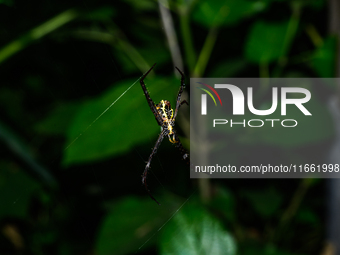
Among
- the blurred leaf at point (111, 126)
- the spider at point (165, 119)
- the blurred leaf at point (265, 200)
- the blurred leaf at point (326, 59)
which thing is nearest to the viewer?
the blurred leaf at point (111, 126)

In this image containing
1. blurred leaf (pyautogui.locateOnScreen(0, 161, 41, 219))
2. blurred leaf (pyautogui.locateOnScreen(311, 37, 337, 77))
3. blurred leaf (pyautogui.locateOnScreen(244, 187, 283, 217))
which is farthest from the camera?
blurred leaf (pyautogui.locateOnScreen(244, 187, 283, 217))

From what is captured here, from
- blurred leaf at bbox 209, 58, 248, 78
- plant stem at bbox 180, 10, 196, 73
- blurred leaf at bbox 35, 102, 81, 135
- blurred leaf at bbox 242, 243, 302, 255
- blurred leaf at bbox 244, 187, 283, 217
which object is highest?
plant stem at bbox 180, 10, 196, 73

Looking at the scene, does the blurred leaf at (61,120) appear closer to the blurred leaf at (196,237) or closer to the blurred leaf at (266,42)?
the blurred leaf at (196,237)

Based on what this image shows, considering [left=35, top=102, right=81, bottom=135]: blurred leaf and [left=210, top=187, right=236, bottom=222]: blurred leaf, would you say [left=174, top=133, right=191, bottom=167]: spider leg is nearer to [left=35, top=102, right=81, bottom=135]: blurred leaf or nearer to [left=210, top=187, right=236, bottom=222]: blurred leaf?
[left=210, top=187, right=236, bottom=222]: blurred leaf

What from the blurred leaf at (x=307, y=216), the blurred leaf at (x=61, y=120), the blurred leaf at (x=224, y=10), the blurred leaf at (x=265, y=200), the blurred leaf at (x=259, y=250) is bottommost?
the blurred leaf at (x=307, y=216)

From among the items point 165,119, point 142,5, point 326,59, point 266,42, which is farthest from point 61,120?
point 326,59

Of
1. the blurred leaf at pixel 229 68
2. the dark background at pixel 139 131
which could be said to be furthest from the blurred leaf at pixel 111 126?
the blurred leaf at pixel 229 68

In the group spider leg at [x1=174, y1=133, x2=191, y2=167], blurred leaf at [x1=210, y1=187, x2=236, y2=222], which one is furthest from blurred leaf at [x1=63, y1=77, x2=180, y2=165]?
blurred leaf at [x1=210, y1=187, x2=236, y2=222]

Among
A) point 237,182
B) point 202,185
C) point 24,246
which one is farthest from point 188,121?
point 24,246
